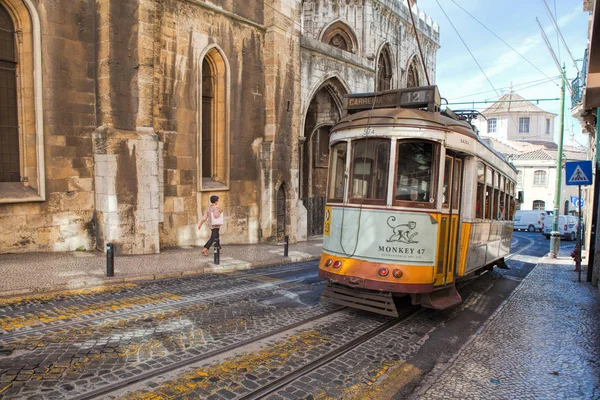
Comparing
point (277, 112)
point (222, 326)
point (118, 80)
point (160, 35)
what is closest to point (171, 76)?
point (160, 35)

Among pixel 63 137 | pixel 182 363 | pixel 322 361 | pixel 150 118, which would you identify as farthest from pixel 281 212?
pixel 182 363

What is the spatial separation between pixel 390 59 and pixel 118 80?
18.2 metres

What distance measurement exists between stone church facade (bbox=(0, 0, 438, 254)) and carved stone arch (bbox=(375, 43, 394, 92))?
6508 mm

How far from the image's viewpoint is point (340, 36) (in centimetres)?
2291

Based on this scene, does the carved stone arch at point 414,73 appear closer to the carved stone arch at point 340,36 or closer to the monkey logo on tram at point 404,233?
the carved stone arch at point 340,36

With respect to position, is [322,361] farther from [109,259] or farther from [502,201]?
[502,201]

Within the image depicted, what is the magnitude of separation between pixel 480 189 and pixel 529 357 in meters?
3.20

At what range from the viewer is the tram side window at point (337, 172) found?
664 centimetres

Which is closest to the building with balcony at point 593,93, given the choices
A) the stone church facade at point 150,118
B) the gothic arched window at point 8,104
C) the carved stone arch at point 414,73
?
the stone church facade at point 150,118

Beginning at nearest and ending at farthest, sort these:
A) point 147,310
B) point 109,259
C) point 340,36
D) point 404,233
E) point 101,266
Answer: point 404,233
point 147,310
point 109,259
point 101,266
point 340,36

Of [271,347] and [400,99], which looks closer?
[271,347]

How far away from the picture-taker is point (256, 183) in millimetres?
15234

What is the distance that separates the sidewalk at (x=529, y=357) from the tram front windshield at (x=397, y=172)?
2164 millimetres

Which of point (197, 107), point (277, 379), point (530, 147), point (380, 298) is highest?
point (530, 147)
